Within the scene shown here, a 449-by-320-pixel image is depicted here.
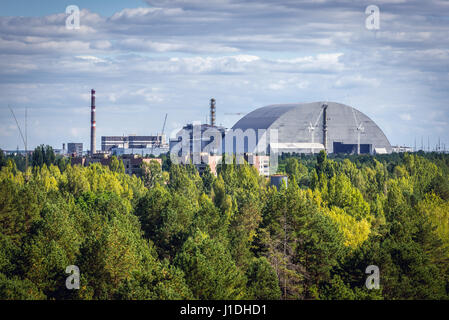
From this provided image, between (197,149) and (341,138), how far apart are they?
35019 mm

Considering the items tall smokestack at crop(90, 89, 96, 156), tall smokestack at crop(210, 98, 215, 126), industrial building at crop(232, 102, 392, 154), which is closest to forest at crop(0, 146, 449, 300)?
tall smokestack at crop(90, 89, 96, 156)

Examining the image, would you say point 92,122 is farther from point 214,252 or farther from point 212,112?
point 214,252

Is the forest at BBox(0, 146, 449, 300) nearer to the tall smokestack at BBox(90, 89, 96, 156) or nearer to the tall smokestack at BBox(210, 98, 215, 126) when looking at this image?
the tall smokestack at BBox(90, 89, 96, 156)

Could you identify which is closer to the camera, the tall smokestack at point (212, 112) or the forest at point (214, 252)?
the forest at point (214, 252)

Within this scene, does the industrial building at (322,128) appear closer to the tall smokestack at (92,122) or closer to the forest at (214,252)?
the tall smokestack at (92,122)

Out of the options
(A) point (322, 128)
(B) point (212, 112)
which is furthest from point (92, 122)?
(A) point (322, 128)

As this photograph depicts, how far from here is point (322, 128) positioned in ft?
611

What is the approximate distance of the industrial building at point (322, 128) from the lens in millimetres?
184000

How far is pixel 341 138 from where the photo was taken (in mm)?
187500

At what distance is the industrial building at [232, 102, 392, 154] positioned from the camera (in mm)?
184000

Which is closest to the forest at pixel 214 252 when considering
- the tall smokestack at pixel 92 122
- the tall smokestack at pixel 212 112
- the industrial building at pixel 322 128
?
the tall smokestack at pixel 92 122
